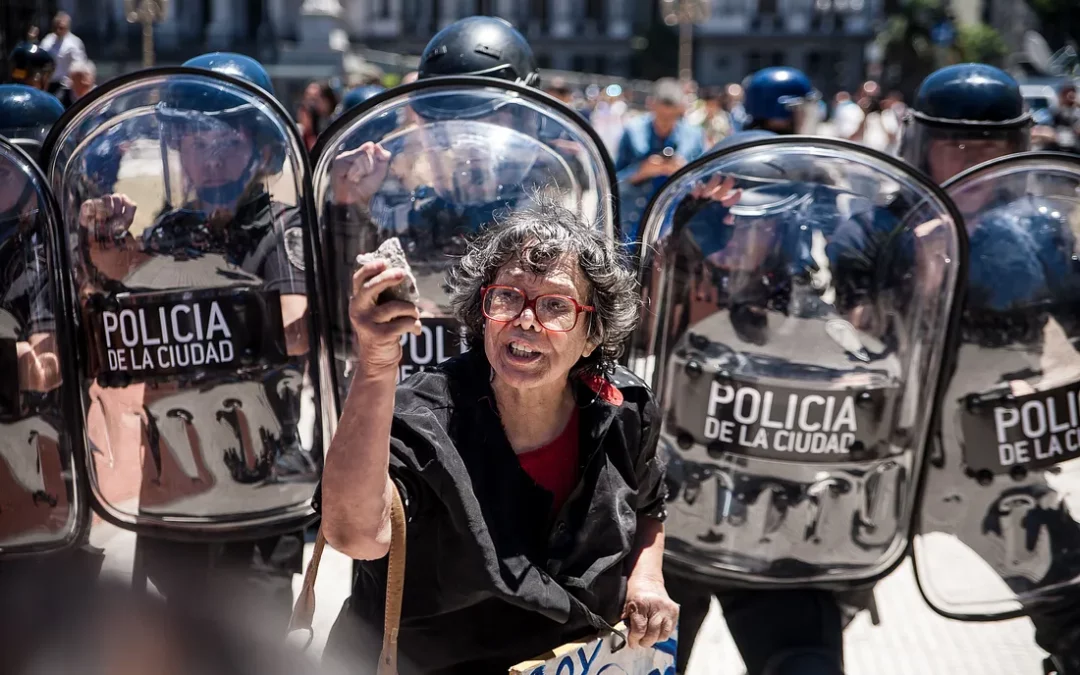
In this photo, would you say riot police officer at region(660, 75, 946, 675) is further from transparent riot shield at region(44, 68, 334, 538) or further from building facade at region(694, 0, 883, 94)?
building facade at region(694, 0, 883, 94)

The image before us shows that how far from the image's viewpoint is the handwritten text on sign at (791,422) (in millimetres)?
2807

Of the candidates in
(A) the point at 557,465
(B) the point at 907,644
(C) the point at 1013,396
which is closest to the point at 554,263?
(A) the point at 557,465

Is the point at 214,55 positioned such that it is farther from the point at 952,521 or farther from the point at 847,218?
the point at 952,521

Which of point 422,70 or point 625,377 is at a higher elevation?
point 422,70

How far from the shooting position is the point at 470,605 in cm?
209

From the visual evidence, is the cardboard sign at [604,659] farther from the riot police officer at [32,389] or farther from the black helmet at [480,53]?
the black helmet at [480,53]

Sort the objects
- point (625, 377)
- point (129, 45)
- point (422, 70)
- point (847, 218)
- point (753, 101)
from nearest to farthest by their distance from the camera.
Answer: point (625, 377)
point (847, 218)
point (422, 70)
point (753, 101)
point (129, 45)

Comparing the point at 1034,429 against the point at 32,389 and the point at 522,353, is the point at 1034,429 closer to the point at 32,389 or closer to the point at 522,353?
the point at 522,353

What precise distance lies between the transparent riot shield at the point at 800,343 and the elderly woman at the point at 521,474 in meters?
0.62

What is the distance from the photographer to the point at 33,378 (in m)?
2.96

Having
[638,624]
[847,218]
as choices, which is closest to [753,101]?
[847,218]

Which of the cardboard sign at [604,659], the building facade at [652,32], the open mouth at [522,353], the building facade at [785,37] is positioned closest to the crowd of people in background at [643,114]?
the open mouth at [522,353]

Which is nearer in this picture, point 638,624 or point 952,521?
point 638,624

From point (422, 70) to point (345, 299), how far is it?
100 cm
